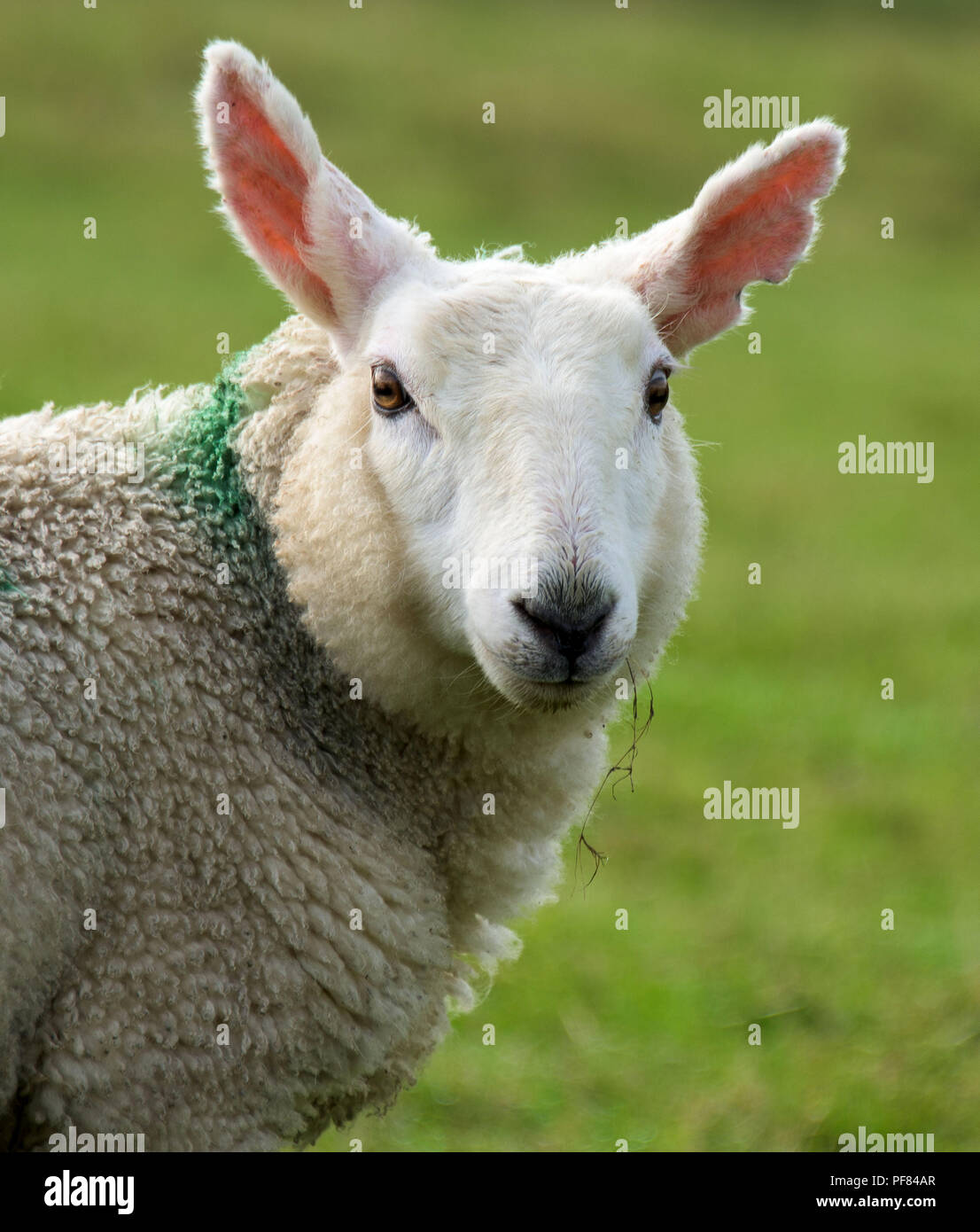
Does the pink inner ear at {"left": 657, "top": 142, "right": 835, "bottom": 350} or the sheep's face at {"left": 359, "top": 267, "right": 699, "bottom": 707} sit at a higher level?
the pink inner ear at {"left": 657, "top": 142, "right": 835, "bottom": 350}

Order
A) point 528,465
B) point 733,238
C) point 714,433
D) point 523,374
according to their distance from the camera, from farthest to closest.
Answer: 1. point 714,433
2. point 733,238
3. point 523,374
4. point 528,465

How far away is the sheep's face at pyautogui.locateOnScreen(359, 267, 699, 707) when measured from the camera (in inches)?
107

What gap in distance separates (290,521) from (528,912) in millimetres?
1024

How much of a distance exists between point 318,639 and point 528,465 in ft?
1.90

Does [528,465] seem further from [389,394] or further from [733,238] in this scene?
[733,238]
